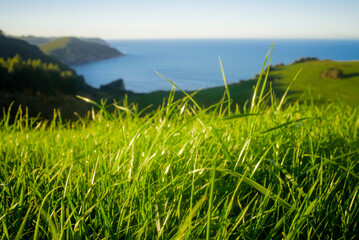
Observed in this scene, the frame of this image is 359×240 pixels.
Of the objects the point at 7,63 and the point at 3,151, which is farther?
the point at 7,63

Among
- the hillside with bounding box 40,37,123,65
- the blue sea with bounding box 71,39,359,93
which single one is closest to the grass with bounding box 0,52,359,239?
the blue sea with bounding box 71,39,359,93

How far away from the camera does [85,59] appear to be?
65375 mm

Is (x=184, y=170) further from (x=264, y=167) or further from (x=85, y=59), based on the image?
(x=85, y=59)

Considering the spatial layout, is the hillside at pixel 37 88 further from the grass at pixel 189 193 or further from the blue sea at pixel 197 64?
the grass at pixel 189 193

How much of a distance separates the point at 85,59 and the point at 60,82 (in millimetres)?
41219

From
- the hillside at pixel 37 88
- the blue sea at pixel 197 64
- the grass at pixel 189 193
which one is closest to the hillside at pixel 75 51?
the blue sea at pixel 197 64

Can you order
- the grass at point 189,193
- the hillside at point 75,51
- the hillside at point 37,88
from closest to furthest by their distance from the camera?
1. the grass at point 189,193
2. the hillside at point 37,88
3. the hillside at point 75,51

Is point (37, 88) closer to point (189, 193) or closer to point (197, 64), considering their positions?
point (197, 64)

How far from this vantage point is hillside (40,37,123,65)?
61.9 meters

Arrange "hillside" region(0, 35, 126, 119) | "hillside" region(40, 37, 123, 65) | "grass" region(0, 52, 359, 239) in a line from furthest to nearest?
"hillside" region(40, 37, 123, 65), "hillside" region(0, 35, 126, 119), "grass" region(0, 52, 359, 239)

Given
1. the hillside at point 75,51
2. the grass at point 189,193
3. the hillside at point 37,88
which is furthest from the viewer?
the hillside at point 75,51

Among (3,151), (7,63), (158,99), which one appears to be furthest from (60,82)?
(3,151)

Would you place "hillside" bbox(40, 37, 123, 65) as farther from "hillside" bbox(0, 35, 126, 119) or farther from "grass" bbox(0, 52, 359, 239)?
"grass" bbox(0, 52, 359, 239)

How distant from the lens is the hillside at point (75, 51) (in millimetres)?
61875
